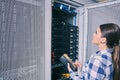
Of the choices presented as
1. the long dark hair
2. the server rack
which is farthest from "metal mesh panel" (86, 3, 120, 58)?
the long dark hair

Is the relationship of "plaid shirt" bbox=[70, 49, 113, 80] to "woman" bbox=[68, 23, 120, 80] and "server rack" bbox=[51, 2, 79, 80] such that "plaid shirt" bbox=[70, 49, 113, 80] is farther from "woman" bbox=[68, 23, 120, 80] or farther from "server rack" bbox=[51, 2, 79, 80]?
"server rack" bbox=[51, 2, 79, 80]

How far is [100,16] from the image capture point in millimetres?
1675

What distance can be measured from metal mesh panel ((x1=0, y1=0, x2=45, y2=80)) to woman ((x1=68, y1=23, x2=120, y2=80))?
1.22 feet

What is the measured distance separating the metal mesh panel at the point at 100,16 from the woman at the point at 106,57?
→ 1.84ft

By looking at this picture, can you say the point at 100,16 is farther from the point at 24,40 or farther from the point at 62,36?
the point at 24,40

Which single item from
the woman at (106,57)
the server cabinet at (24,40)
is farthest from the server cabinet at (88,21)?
the woman at (106,57)

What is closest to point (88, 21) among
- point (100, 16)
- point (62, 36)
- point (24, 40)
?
point (100, 16)

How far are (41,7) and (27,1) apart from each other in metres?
0.14

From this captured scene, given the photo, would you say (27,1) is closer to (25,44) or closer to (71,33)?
(25,44)

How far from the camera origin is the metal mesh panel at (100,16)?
1604 millimetres

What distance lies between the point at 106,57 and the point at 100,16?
0.74 metres

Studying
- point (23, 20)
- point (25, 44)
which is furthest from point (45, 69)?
point (23, 20)

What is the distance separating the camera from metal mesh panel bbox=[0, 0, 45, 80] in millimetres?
905

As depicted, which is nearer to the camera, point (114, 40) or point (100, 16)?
point (114, 40)
